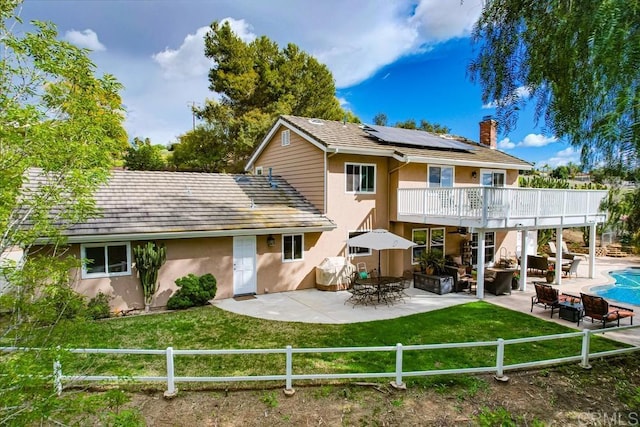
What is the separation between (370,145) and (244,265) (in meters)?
7.19

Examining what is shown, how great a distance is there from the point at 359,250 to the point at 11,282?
41.6 feet

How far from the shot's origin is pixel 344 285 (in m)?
14.2

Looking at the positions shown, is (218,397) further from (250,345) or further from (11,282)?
(11,282)

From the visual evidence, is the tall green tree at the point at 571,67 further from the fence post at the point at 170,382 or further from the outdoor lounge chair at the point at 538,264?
the outdoor lounge chair at the point at 538,264

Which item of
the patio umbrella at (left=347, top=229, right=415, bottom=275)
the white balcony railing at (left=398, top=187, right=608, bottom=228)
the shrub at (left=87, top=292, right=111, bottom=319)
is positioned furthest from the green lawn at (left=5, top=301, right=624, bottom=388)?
the white balcony railing at (left=398, top=187, right=608, bottom=228)

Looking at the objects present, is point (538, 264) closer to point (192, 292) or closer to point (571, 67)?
point (571, 67)

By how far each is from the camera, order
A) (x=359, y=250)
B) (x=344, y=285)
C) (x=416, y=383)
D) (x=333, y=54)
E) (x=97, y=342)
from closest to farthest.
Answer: (x=416, y=383) → (x=97, y=342) → (x=344, y=285) → (x=359, y=250) → (x=333, y=54)

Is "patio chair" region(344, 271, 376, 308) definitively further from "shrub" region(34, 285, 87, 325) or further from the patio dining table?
"shrub" region(34, 285, 87, 325)

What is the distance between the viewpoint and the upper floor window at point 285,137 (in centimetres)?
1707

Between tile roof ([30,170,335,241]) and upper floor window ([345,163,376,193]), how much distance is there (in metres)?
1.91

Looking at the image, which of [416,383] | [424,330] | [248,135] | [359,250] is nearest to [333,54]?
[248,135]

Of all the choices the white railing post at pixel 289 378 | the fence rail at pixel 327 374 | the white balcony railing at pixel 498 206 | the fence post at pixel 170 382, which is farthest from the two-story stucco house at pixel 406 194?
the fence post at pixel 170 382

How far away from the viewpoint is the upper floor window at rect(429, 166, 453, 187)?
16.4 metres

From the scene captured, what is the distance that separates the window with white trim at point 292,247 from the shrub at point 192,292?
10.2ft
